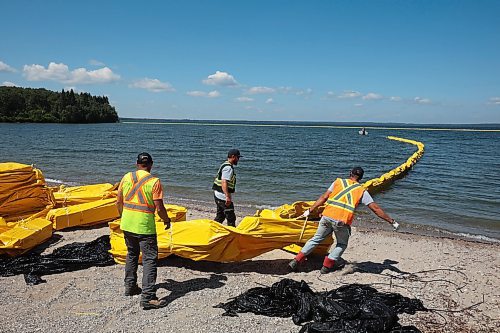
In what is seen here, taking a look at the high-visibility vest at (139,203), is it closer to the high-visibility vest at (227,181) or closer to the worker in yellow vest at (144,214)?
the worker in yellow vest at (144,214)

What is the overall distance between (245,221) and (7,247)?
3.69 metres

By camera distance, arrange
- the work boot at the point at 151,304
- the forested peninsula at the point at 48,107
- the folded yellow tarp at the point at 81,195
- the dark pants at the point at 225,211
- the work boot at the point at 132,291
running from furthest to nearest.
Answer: the forested peninsula at the point at 48,107, the folded yellow tarp at the point at 81,195, the dark pants at the point at 225,211, the work boot at the point at 132,291, the work boot at the point at 151,304

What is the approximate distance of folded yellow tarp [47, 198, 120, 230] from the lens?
774 cm

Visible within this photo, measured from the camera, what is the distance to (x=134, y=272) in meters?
5.02

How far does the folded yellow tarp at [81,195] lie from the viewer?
28.6 ft

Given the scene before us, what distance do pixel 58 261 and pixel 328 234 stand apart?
4198 mm

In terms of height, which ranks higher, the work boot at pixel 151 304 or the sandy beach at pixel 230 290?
the work boot at pixel 151 304

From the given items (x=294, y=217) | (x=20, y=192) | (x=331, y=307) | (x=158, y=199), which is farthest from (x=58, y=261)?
(x=294, y=217)

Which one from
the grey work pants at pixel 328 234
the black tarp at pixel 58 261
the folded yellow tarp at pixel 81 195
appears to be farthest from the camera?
the folded yellow tarp at pixel 81 195

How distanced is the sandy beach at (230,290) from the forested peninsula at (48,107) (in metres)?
102

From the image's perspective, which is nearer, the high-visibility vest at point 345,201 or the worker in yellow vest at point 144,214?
the worker in yellow vest at point 144,214

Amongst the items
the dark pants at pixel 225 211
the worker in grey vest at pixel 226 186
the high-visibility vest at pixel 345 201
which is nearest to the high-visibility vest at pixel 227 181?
the worker in grey vest at pixel 226 186

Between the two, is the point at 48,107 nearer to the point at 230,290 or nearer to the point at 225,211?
the point at 225,211

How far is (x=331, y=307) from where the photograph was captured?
4520 millimetres
